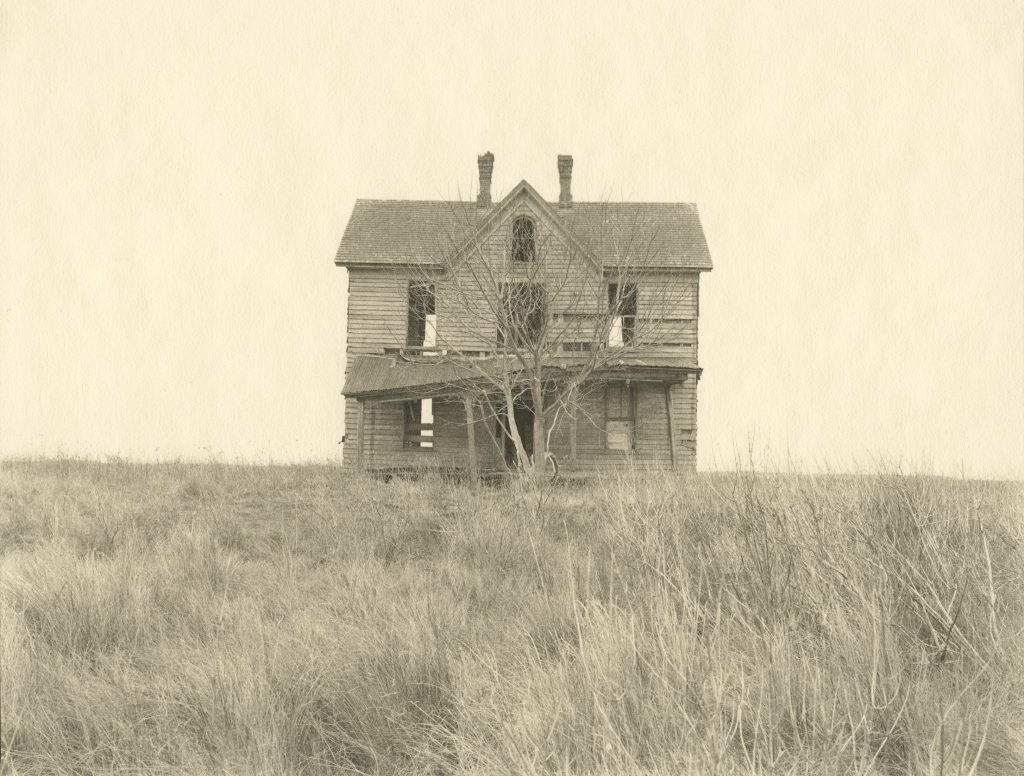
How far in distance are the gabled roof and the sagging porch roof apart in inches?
106

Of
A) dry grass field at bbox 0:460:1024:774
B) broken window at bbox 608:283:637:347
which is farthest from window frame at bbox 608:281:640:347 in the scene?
dry grass field at bbox 0:460:1024:774

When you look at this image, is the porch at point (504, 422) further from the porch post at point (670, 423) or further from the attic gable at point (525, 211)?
the attic gable at point (525, 211)

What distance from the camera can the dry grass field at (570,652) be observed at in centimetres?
285

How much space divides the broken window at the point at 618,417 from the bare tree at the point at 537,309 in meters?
0.83

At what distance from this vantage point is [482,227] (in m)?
19.5

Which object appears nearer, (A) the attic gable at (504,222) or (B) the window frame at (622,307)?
(B) the window frame at (622,307)

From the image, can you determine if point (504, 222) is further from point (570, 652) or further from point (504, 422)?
point (570, 652)

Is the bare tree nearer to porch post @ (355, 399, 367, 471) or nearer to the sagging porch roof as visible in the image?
the sagging porch roof

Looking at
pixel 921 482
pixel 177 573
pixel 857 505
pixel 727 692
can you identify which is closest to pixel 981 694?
pixel 727 692

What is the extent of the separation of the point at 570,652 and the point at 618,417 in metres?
16.9

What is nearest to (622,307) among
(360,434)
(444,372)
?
(444,372)

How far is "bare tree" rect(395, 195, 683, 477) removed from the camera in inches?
612

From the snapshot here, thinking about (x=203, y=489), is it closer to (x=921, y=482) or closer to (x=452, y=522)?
(x=452, y=522)

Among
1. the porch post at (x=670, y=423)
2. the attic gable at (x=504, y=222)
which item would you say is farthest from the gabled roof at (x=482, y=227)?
the porch post at (x=670, y=423)
